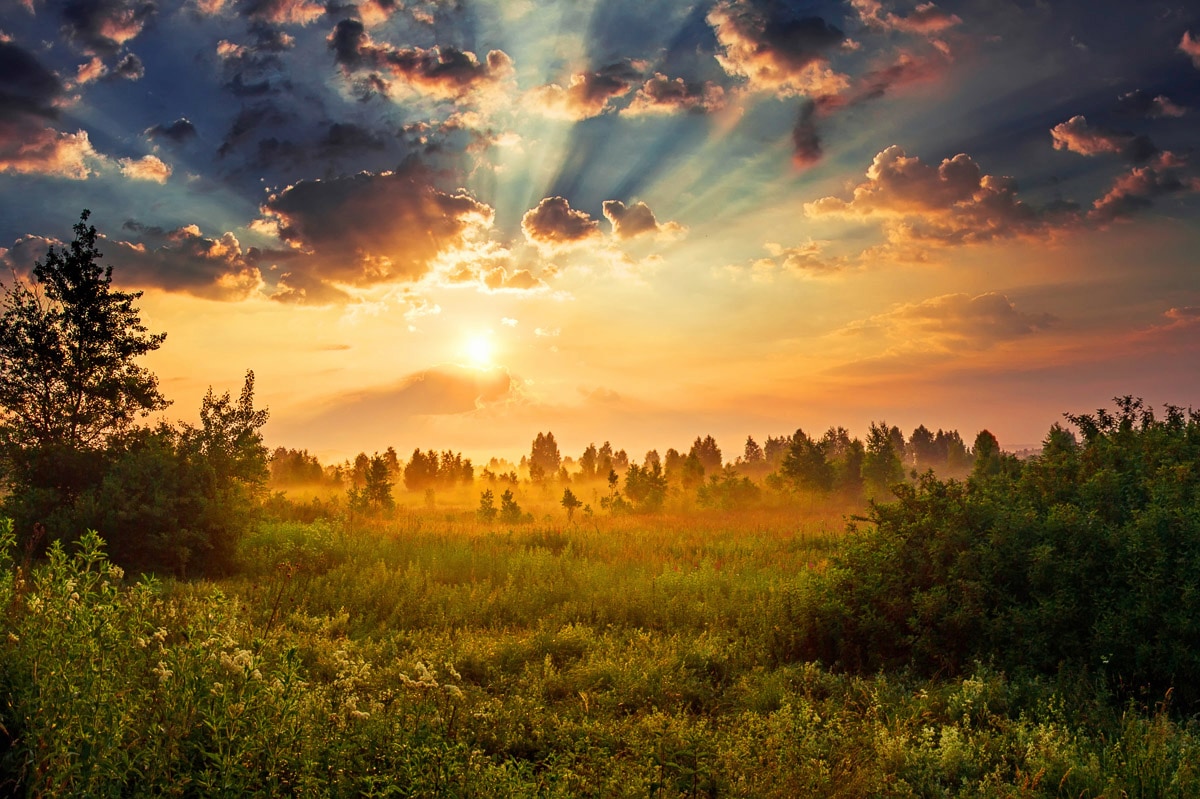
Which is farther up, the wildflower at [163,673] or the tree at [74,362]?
the tree at [74,362]

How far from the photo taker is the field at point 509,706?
4.14 metres

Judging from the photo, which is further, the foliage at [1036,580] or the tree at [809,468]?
the tree at [809,468]

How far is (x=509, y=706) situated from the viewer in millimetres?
6672

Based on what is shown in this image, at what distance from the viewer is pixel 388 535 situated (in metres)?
17.6

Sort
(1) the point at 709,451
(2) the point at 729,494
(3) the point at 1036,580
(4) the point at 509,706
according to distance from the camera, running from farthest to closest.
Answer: (1) the point at 709,451 < (2) the point at 729,494 < (3) the point at 1036,580 < (4) the point at 509,706

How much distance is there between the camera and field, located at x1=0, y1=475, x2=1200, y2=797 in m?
4.14

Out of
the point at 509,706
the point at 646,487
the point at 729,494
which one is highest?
the point at 646,487

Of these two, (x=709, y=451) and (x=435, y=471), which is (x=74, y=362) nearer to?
(x=435, y=471)

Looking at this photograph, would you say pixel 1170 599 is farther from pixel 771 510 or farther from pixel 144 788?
pixel 771 510

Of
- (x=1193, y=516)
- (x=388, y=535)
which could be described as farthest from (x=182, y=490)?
(x=1193, y=516)

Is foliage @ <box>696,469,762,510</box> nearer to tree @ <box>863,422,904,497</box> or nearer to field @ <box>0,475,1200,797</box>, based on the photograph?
tree @ <box>863,422,904,497</box>

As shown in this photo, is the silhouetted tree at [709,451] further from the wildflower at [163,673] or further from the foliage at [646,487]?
the wildflower at [163,673]

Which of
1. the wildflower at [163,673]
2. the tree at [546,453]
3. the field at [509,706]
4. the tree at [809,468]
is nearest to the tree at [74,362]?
the field at [509,706]

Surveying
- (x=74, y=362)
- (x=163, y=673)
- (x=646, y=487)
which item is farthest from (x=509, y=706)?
(x=646, y=487)
